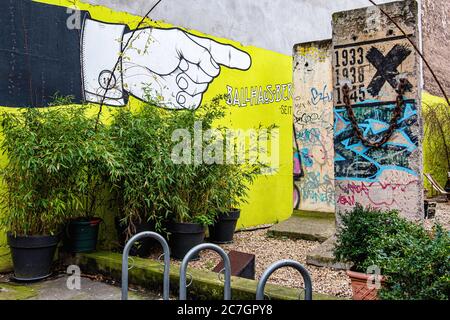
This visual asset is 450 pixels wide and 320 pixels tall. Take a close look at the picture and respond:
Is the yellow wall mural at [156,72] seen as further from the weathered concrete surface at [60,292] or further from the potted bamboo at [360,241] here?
the potted bamboo at [360,241]

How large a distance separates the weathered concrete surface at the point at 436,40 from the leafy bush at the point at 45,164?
11.4m

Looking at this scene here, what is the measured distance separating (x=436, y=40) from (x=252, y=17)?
8.78 metres

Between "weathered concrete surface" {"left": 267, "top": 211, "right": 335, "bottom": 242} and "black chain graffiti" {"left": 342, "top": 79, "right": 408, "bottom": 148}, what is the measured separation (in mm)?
1803

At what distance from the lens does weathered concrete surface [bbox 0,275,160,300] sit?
369 cm

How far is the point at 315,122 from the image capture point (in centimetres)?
707

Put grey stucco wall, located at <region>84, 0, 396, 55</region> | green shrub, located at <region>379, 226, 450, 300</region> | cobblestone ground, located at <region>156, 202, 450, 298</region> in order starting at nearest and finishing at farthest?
1. green shrub, located at <region>379, 226, 450, 300</region>
2. cobblestone ground, located at <region>156, 202, 450, 298</region>
3. grey stucco wall, located at <region>84, 0, 396, 55</region>

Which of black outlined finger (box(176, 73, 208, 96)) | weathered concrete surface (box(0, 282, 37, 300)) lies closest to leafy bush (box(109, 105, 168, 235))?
weathered concrete surface (box(0, 282, 37, 300))

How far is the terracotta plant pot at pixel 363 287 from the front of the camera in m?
3.22

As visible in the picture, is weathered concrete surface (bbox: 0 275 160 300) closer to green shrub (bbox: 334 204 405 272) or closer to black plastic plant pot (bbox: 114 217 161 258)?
black plastic plant pot (bbox: 114 217 161 258)

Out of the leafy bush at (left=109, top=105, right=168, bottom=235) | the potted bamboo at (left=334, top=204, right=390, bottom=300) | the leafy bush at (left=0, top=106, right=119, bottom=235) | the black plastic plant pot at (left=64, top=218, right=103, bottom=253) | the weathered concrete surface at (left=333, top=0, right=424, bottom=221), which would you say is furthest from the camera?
the weathered concrete surface at (left=333, top=0, right=424, bottom=221)

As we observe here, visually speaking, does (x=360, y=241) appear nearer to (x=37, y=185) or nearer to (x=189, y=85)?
(x=37, y=185)

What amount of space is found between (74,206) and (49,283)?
2.63 ft
